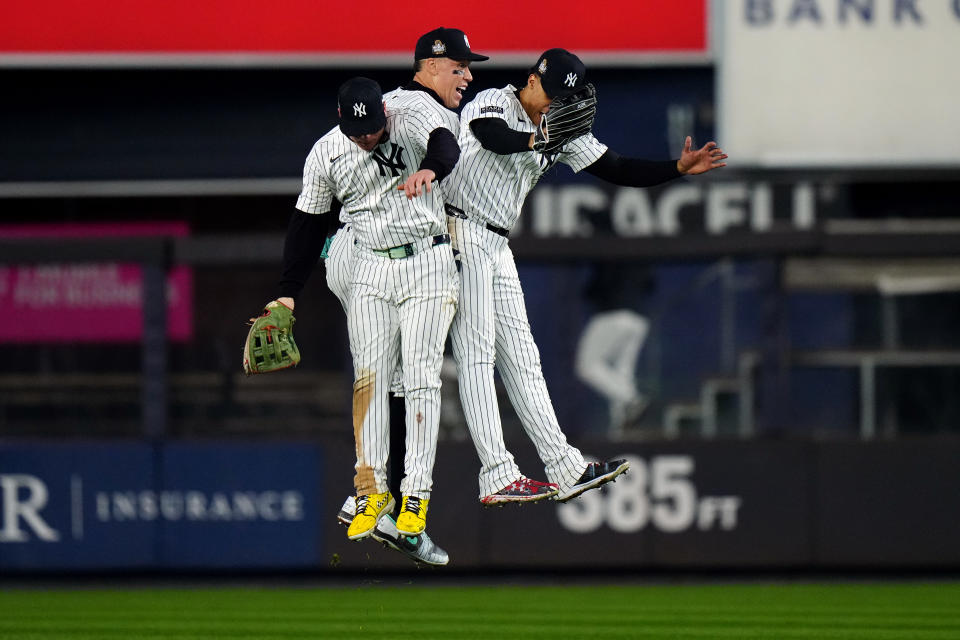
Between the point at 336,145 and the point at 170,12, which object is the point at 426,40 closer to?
the point at 336,145

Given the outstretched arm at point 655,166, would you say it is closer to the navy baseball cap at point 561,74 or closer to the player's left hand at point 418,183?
the navy baseball cap at point 561,74

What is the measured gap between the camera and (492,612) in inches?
414

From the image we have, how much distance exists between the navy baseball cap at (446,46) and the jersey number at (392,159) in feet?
1.23

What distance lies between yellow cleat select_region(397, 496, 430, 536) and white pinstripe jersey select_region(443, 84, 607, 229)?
113cm

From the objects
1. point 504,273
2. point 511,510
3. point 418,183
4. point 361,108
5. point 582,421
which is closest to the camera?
point 418,183

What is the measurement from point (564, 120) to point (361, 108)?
0.75 metres

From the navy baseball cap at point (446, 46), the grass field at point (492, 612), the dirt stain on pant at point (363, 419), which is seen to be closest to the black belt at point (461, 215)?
the navy baseball cap at point (446, 46)

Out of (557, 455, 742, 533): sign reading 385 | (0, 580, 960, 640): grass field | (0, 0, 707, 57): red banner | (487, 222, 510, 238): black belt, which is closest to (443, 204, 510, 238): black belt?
(487, 222, 510, 238): black belt

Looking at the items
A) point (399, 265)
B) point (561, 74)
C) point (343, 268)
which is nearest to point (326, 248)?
point (343, 268)

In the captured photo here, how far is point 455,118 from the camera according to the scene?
248 inches

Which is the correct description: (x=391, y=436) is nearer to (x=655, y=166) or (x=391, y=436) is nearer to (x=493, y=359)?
(x=493, y=359)

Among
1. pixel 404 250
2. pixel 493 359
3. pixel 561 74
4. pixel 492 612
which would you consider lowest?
pixel 492 612

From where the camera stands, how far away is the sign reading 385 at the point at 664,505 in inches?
500

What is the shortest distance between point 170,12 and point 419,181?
9.35 m
